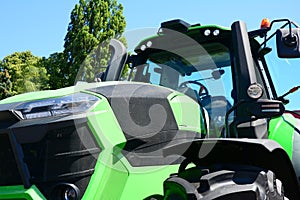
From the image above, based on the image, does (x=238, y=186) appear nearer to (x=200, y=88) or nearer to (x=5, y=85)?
(x=200, y=88)

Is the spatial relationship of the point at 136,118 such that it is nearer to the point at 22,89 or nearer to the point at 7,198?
the point at 7,198

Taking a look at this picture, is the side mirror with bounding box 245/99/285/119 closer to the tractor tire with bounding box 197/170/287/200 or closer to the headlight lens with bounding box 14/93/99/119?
the tractor tire with bounding box 197/170/287/200

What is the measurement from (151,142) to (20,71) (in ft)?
129

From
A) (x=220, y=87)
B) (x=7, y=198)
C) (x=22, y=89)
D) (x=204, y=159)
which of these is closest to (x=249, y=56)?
(x=220, y=87)

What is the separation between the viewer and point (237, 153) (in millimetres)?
3451

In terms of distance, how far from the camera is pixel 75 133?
3201 millimetres

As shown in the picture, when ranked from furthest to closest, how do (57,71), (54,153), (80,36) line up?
1. (57,71)
2. (80,36)
3. (54,153)

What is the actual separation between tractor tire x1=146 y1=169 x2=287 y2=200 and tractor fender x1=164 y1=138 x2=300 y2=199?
8.5 inches

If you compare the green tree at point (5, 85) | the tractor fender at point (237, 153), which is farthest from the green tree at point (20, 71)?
the tractor fender at point (237, 153)

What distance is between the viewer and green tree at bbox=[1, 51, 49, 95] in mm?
31781

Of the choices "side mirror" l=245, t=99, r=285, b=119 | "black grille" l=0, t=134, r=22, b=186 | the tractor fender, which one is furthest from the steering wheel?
"black grille" l=0, t=134, r=22, b=186

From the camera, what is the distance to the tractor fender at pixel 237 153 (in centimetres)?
328

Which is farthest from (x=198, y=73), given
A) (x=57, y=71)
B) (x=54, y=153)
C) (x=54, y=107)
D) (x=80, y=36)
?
(x=57, y=71)

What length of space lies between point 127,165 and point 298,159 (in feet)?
5.65
